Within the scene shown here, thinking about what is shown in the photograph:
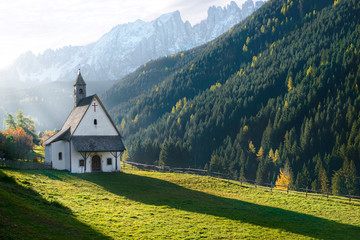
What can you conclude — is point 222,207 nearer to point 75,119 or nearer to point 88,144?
point 88,144

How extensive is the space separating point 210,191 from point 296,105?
522 feet

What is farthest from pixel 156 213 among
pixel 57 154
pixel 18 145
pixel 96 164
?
pixel 18 145

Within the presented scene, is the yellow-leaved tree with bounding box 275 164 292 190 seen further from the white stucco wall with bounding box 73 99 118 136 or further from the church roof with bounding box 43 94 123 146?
the church roof with bounding box 43 94 123 146

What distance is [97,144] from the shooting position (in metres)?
54.5

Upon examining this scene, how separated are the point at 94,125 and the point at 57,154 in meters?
7.89

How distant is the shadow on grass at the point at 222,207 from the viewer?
2700cm

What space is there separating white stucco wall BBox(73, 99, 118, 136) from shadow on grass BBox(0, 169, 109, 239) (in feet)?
97.8

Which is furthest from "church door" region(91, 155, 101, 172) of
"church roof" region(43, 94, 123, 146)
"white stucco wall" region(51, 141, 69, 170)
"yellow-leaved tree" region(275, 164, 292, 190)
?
"yellow-leaved tree" region(275, 164, 292, 190)

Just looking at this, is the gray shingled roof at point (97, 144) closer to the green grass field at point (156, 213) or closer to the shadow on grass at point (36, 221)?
the green grass field at point (156, 213)

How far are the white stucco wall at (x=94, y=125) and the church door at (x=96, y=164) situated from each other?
4.05 metres

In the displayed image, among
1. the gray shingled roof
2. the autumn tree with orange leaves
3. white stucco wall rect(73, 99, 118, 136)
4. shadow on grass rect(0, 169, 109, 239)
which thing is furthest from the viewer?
the autumn tree with orange leaves

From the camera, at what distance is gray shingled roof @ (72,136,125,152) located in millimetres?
53050

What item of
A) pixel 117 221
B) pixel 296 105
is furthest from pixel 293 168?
pixel 117 221

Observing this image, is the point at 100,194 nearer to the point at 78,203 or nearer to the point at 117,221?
the point at 78,203
